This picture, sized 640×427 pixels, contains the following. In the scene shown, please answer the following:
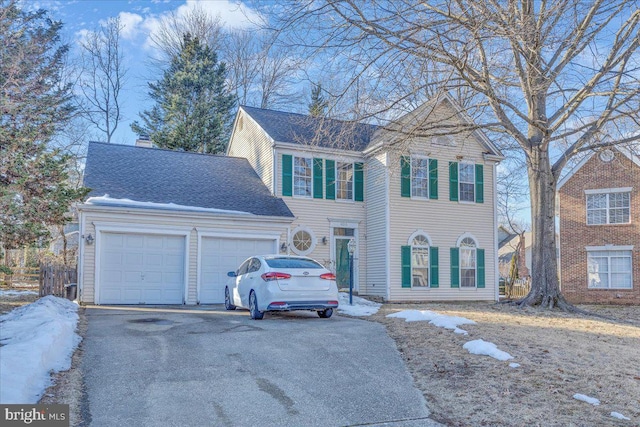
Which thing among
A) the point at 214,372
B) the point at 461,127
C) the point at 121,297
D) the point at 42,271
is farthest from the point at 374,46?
the point at 42,271

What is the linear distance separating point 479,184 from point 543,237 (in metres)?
5.26

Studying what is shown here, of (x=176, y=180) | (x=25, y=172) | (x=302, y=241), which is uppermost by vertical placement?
(x=176, y=180)

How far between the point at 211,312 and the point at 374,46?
690 cm

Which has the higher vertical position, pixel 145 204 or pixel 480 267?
pixel 145 204

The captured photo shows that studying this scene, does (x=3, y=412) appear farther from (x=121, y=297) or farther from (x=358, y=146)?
→ (x=358, y=146)

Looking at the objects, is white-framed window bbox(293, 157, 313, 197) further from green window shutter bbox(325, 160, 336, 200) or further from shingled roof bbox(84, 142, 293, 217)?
shingled roof bbox(84, 142, 293, 217)

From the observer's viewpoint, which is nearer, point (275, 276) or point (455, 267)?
point (275, 276)

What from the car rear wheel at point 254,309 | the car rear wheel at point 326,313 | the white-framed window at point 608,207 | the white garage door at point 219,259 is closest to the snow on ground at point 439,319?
the car rear wheel at point 326,313

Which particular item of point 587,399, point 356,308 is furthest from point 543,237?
point 587,399

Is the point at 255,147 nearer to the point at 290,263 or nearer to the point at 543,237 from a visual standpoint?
the point at 290,263

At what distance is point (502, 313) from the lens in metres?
12.9

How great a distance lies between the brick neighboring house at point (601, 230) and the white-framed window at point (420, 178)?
380 inches

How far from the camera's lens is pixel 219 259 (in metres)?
15.6

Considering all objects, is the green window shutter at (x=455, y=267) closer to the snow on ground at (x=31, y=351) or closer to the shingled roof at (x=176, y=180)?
the shingled roof at (x=176, y=180)
